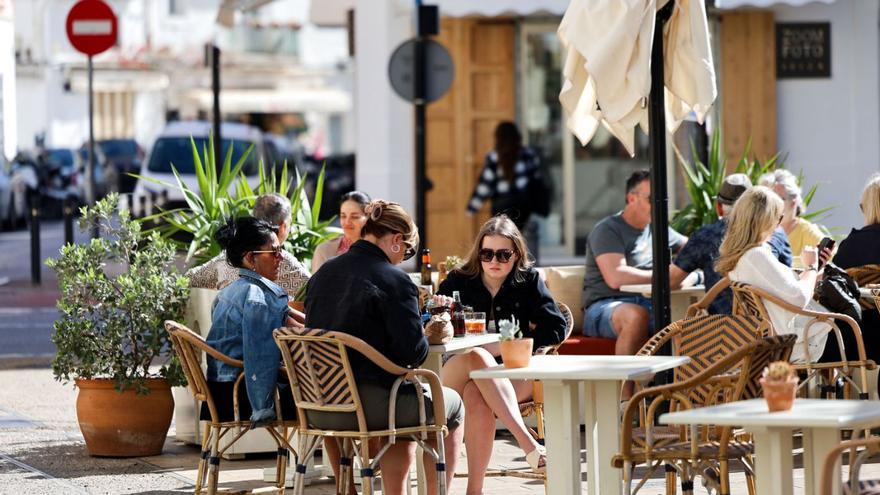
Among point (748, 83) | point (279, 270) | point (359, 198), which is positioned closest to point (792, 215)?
point (359, 198)

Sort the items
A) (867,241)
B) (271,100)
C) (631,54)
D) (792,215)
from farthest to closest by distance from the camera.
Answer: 1. (271,100)
2. (792,215)
3. (867,241)
4. (631,54)

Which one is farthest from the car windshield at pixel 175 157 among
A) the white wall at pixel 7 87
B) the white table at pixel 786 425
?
the white table at pixel 786 425

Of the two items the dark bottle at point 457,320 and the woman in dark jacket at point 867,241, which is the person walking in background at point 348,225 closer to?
the dark bottle at point 457,320

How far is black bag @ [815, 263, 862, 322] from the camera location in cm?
873

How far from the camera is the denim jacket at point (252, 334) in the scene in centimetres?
729

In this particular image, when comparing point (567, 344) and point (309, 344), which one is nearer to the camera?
point (309, 344)

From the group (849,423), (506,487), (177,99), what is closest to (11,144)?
(506,487)

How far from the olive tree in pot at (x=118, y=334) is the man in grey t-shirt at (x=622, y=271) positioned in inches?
96.2

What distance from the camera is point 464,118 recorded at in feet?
63.0

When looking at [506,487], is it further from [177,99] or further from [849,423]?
[177,99]

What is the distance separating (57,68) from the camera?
167ft

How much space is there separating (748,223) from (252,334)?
7.74 feet

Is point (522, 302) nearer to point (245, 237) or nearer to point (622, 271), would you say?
point (245, 237)

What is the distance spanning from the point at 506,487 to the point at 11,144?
600 inches
